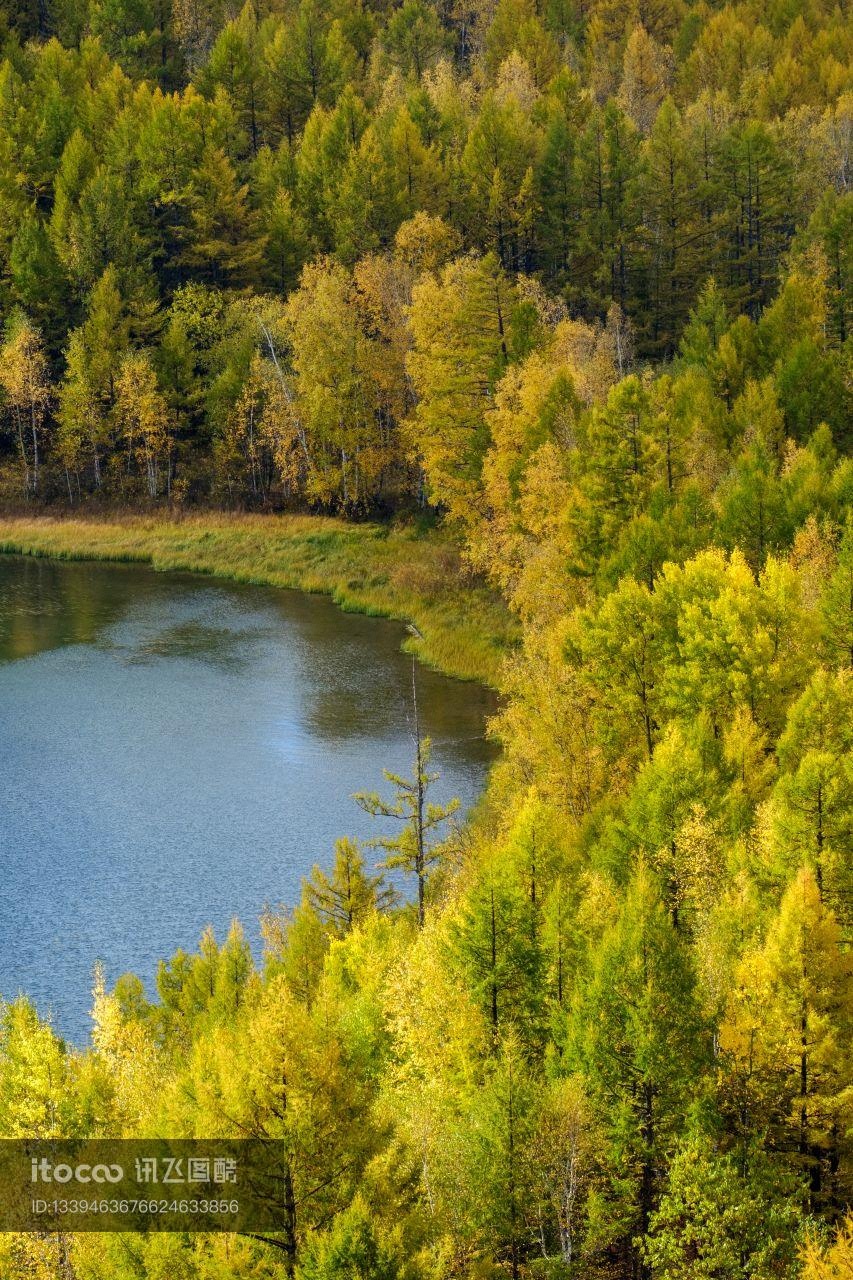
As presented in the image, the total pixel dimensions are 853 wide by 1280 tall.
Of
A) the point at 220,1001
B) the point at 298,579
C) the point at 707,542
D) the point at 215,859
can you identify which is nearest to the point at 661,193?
the point at 298,579

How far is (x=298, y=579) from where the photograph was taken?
83.4 m

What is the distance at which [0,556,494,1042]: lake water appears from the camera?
130 feet

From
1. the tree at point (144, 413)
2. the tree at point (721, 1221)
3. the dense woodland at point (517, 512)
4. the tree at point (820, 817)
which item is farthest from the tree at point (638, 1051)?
the tree at point (144, 413)

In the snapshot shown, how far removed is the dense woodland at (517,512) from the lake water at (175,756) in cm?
324

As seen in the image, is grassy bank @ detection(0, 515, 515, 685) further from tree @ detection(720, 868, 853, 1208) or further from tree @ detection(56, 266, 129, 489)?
tree @ detection(720, 868, 853, 1208)

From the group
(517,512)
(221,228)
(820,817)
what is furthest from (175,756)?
(221,228)

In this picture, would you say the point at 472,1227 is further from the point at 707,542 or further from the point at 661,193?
the point at 661,193

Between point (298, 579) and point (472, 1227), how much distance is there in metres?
63.6

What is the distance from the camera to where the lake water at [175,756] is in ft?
130

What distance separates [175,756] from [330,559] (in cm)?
3237

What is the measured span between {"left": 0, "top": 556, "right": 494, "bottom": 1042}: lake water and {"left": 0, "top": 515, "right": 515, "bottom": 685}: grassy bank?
2014 millimetres

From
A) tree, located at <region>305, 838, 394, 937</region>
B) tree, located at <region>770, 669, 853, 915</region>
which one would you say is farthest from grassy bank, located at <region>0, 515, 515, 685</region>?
tree, located at <region>770, 669, 853, 915</region>

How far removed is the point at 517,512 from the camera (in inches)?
2539

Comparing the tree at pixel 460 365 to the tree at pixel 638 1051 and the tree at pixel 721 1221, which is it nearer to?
the tree at pixel 638 1051
